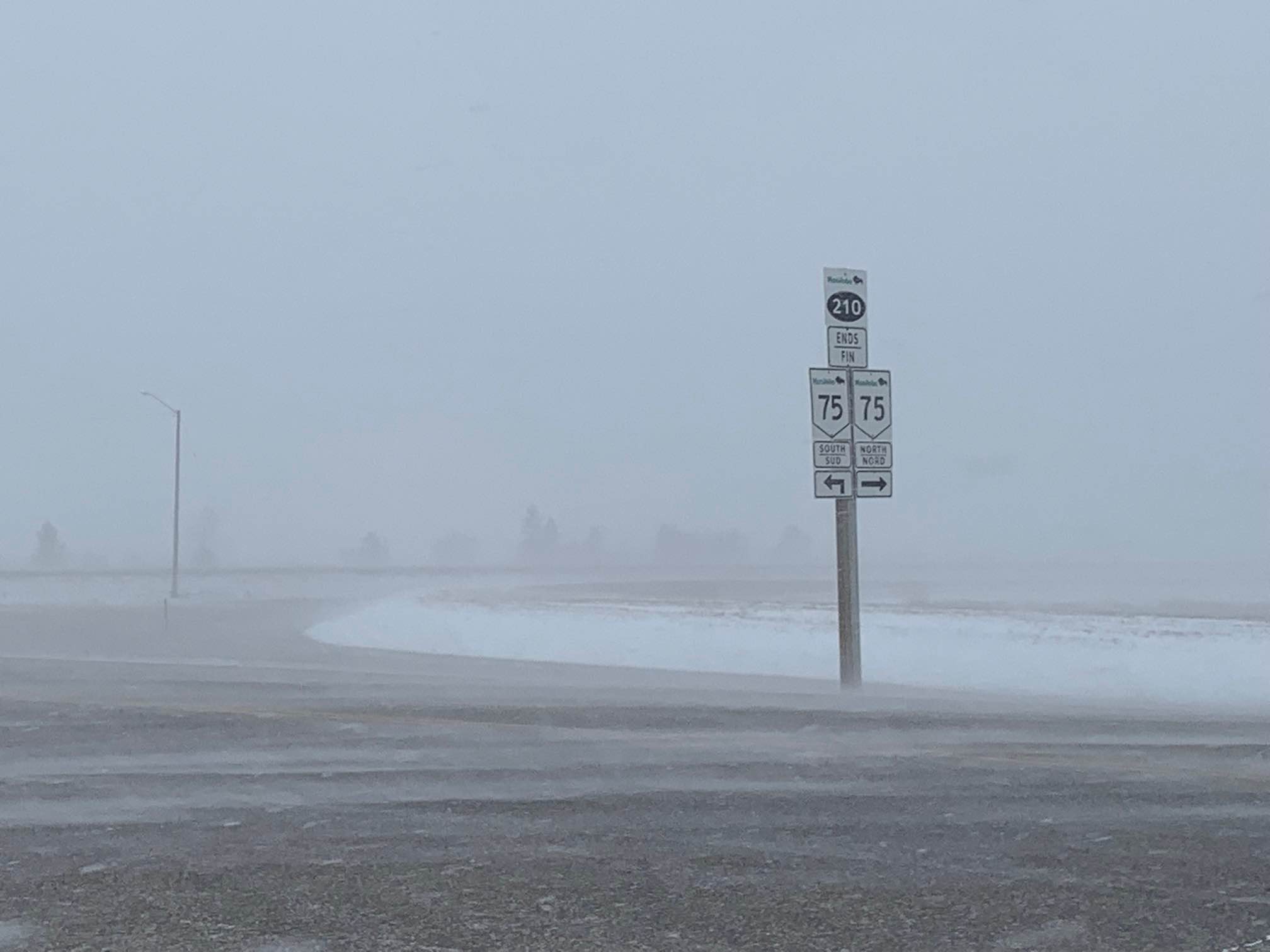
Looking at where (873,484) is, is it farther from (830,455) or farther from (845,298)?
(845,298)

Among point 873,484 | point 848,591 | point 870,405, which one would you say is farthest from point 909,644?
point 870,405

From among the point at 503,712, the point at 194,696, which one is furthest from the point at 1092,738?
the point at 194,696

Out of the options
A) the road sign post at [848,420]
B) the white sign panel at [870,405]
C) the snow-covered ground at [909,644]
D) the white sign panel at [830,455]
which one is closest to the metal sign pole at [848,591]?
the road sign post at [848,420]

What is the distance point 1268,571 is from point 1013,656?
250 ft

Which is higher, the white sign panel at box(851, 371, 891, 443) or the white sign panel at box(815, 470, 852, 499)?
the white sign panel at box(851, 371, 891, 443)

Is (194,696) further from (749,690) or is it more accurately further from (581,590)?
(581,590)

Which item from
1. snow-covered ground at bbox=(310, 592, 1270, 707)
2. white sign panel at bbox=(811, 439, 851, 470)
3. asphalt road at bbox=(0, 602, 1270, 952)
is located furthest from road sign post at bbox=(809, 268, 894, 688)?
snow-covered ground at bbox=(310, 592, 1270, 707)

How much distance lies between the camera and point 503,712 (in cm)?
1209

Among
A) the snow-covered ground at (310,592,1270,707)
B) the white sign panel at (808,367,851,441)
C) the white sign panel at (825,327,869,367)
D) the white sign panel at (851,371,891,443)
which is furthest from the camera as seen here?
the snow-covered ground at (310,592,1270,707)

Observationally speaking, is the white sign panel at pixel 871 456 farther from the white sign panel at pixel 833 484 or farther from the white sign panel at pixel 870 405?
the white sign panel at pixel 833 484

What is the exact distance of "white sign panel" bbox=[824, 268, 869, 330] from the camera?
14.1 meters

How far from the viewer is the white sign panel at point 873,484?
14133mm

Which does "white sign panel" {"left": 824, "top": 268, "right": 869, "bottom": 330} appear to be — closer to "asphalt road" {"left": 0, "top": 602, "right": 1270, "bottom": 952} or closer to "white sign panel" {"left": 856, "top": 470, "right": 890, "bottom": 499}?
"white sign panel" {"left": 856, "top": 470, "right": 890, "bottom": 499}

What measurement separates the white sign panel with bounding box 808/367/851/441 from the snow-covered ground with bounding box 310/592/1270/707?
438cm
